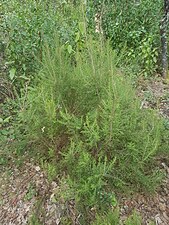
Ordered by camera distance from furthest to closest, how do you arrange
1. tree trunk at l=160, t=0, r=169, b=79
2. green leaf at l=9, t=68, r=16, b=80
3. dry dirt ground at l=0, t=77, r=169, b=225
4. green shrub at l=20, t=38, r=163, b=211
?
tree trunk at l=160, t=0, r=169, b=79 < green leaf at l=9, t=68, r=16, b=80 < dry dirt ground at l=0, t=77, r=169, b=225 < green shrub at l=20, t=38, r=163, b=211

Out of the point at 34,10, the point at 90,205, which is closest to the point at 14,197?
the point at 90,205

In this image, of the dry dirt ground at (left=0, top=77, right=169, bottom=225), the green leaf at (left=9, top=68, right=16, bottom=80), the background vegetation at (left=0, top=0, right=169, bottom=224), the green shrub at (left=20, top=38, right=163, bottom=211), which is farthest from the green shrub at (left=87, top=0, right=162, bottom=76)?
the dry dirt ground at (left=0, top=77, right=169, bottom=225)

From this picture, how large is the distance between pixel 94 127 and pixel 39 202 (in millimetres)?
829

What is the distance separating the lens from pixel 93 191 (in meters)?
2.57

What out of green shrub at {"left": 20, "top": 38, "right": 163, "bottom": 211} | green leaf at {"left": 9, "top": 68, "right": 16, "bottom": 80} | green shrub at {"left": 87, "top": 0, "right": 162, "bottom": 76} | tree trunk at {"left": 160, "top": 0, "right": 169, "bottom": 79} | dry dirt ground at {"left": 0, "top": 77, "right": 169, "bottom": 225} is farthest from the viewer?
green shrub at {"left": 87, "top": 0, "right": 162, "bottom": 76}

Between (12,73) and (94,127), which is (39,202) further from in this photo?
(12,73)

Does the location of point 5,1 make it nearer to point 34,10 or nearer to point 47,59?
point 34,10

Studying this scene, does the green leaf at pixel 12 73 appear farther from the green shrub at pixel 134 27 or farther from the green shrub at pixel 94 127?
the green shrub at pixel 134 27

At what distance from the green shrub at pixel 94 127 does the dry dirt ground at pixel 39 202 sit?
16cm

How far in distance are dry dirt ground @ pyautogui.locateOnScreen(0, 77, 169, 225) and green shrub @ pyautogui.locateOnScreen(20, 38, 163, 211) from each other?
16 cm

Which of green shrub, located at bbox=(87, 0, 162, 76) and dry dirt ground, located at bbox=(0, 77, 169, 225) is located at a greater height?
green shrub, located at bbox=(87, 0, 162, 76)

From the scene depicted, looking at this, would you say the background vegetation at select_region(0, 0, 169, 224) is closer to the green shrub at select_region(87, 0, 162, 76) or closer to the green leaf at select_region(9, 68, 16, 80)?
the green leaf at select_region(9, 68, 16, 80)

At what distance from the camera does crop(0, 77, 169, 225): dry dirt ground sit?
2791 mm

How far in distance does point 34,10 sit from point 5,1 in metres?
0.48
